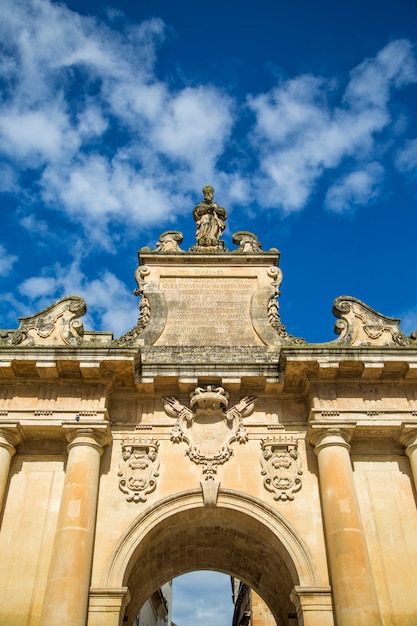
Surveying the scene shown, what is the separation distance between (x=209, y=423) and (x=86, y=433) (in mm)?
2609

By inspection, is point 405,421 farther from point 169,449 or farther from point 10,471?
point 10,471

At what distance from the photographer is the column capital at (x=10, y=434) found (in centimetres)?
1213

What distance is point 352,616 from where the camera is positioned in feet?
33.1

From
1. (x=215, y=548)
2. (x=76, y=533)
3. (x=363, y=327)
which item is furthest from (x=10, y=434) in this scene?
(x=363, y=327)

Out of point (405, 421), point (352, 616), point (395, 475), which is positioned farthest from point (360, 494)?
point (352, 616)

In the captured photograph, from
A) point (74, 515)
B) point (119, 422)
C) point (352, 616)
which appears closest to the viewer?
point (352, 616)

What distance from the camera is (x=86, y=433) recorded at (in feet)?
39.7

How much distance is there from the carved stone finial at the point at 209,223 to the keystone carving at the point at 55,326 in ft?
11.9

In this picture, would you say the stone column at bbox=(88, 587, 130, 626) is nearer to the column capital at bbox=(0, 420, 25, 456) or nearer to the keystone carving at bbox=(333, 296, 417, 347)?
the column capital at bbox=(0, 420, 25, 456)

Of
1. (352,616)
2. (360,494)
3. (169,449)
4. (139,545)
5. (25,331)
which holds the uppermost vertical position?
(25,331)

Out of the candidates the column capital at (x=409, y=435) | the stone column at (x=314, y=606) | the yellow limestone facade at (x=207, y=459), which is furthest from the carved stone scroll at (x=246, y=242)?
the stone column at (x=314, y=606)

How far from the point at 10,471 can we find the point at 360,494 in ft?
23.4

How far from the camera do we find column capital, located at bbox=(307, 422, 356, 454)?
12.1m

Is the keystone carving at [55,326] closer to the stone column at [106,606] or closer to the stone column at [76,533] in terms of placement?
the stone column at [76,533]
